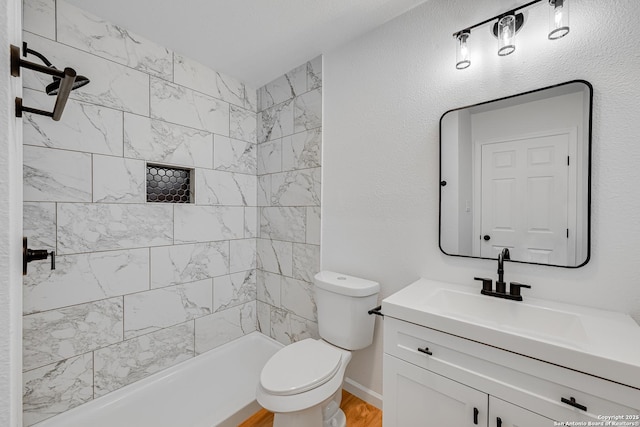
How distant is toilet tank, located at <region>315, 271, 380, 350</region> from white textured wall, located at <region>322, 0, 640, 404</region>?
0.15 meters

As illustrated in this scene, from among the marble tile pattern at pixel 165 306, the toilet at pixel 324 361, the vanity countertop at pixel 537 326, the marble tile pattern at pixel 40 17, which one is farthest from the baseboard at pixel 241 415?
the marble tile pattern at pixel 40 17

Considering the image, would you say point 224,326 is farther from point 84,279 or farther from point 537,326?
point 537,326

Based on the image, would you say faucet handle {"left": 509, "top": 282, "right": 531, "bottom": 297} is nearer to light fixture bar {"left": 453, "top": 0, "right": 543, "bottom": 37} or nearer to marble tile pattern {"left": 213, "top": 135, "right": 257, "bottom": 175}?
light fixture bar {"left": 453, "top": 0, "right": 543, "bottom": 37}

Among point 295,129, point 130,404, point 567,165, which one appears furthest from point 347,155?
point 130,404

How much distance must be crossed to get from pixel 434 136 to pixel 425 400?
51.0 inches

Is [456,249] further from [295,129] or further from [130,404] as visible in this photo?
[130,404]

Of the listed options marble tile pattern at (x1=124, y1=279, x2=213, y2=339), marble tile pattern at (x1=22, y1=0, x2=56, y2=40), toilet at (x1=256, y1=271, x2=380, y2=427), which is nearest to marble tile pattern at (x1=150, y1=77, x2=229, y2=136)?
marble tile pattern at (x1=22, y1=0, x2=56, y2=40)

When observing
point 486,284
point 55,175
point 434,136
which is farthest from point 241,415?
point 434,136

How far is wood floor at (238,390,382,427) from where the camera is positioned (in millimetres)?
1646

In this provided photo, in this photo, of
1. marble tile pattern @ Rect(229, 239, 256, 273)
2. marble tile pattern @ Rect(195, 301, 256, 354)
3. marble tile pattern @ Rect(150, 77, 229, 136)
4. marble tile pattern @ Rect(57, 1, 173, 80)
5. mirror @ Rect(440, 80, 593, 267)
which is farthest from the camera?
marble tile pattern @ Rect(229, 239, 256, 273)

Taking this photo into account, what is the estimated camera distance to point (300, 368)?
4.73ft

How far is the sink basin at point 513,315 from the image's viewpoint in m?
1.00

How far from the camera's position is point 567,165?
1.16m

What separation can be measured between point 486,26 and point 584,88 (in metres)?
0.54
